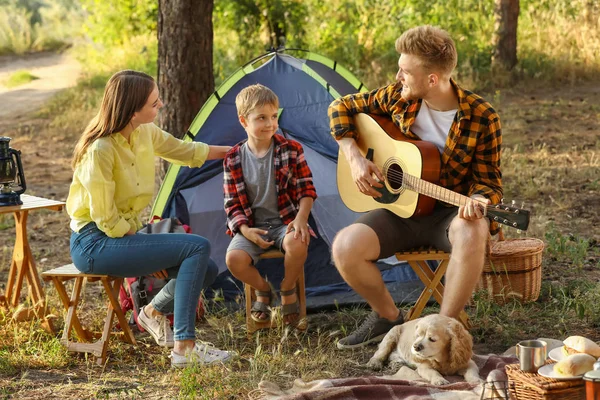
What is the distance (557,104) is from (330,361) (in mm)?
6560

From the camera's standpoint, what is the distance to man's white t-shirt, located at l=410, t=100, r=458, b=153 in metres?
4.18

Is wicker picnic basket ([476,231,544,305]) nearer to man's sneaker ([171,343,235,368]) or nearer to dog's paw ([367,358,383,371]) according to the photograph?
dog's paw ([367,358,383,371])

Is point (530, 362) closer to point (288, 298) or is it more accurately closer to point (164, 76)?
point (288, 298)

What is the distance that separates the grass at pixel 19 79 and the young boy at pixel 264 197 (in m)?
11.2

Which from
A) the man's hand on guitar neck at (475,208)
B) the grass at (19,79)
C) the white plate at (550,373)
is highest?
the grass at (19,79)

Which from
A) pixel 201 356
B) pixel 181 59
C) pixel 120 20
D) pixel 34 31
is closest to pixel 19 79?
pixel 120 20

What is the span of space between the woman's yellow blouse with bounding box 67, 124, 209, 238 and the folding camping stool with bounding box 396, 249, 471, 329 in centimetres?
132

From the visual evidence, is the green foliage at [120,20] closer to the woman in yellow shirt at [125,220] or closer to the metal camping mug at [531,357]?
the woman in yellow shirt at [125,220]

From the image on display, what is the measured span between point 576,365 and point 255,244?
1918 mm

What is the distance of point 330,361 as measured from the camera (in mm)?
4055

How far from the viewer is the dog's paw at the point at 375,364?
3971 mm

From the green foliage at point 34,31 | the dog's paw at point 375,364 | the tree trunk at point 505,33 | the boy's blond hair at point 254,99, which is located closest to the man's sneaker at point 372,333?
the dog's paw at point 375,364

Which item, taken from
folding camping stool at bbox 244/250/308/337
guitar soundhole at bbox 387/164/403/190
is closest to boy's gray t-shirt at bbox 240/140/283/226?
folding camping stool at bbox 244/250/308/337

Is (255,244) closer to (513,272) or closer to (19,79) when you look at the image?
(513,272)
